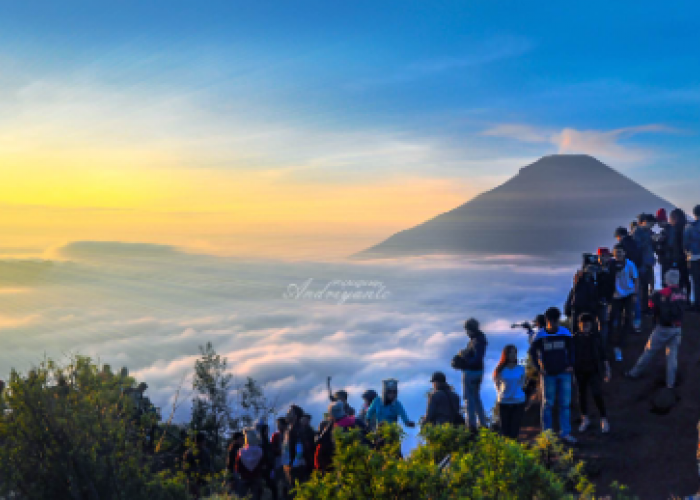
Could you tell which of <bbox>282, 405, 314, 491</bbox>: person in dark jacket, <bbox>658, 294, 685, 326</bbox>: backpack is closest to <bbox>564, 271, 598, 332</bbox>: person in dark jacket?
<bbox>658, 294, 685, 326</bbox>: backpack

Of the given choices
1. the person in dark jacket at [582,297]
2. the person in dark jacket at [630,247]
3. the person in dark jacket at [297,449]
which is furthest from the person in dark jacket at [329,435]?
the person in dark jacket at [630,247]

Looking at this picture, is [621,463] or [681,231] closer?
[621,463]

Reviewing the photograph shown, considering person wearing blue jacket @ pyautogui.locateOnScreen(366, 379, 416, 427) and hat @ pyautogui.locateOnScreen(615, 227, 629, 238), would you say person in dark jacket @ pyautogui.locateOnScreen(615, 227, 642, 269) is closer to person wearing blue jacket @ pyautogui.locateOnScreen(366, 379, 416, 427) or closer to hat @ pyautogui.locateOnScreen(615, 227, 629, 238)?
hat @ pyautogui.locateOnScreen(615, 227, 629, 238)

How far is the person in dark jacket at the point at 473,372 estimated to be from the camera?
10.1 metres

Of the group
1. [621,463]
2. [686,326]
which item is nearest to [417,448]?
[621,463]

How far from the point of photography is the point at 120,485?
7375mm

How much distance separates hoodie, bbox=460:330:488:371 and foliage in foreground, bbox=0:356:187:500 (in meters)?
4.96

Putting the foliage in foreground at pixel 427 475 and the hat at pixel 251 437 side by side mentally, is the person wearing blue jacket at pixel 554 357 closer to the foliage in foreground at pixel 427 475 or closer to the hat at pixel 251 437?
the foliage in foreground at pixel 427 475

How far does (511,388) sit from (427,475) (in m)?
4.81

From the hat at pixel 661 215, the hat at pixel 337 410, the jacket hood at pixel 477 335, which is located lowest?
the hat at pixel 337 410

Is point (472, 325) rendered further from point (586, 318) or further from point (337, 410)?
point (337, 410)

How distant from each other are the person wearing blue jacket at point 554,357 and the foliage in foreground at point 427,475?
378 centimetres

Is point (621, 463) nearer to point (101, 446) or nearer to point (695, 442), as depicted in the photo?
point (695, 442)

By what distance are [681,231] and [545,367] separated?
626 cm
